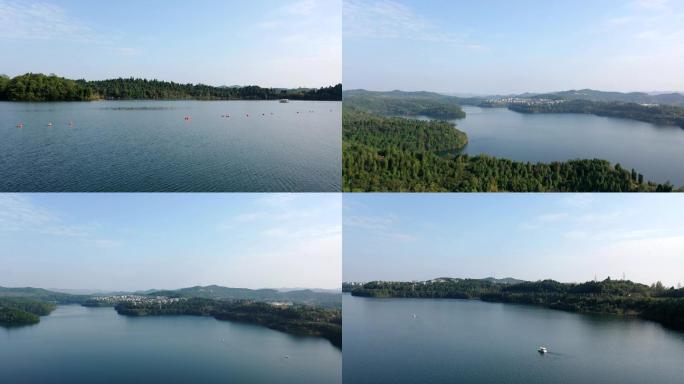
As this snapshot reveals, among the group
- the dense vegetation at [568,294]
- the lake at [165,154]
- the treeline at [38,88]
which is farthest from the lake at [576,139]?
the treeline at [38,88]

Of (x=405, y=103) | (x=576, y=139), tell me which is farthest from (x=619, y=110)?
(x=405, y=103)

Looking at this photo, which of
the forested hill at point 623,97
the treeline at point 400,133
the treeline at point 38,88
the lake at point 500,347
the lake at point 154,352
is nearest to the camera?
the lake at point 154,352

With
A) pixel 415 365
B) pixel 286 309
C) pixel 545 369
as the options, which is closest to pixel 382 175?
pixel 286 309

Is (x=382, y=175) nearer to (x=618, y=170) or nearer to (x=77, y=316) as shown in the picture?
(x=618, y=170)

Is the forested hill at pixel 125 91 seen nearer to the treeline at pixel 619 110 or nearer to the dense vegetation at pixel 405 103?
the dense vegetation at pixel 405 103

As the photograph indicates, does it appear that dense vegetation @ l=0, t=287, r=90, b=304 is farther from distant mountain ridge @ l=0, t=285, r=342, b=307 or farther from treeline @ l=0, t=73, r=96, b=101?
treeline @ l=0, t=73, r=96, b=101

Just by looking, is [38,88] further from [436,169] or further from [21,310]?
[436,169]
